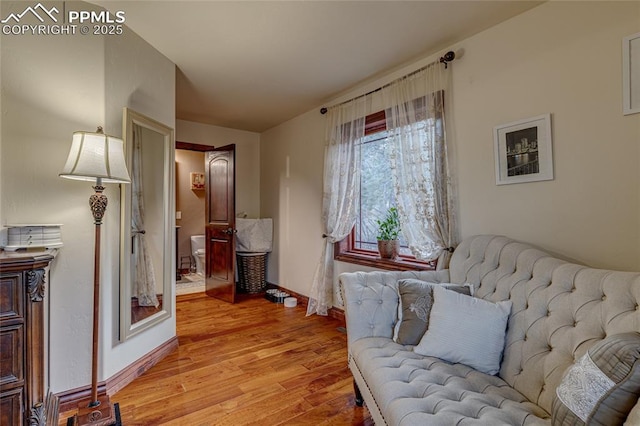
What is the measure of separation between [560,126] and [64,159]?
3009 millimetres

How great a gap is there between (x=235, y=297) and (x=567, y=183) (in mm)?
3857

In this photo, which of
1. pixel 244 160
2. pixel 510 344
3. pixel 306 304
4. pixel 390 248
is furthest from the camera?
pixel 244 160

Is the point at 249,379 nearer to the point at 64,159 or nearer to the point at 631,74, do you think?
the point at 64,159

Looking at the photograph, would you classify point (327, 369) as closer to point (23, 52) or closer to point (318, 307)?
point (318, 307)

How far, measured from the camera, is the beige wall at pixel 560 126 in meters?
1.64

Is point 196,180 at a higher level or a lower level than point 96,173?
higher

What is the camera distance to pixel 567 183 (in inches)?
71.9

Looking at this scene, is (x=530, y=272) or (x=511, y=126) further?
(x=511, y=126)

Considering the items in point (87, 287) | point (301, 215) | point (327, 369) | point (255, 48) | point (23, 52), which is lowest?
point (327, 369)

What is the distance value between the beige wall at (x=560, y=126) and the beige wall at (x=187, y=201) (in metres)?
4.84

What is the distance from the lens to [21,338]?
1.33 metres

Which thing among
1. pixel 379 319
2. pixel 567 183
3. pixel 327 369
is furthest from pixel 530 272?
pixel 327 369

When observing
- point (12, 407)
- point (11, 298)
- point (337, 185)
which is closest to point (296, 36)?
point (337, 185)

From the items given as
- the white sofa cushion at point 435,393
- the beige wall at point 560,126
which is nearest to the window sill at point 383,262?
the beige wall at point 560,126
